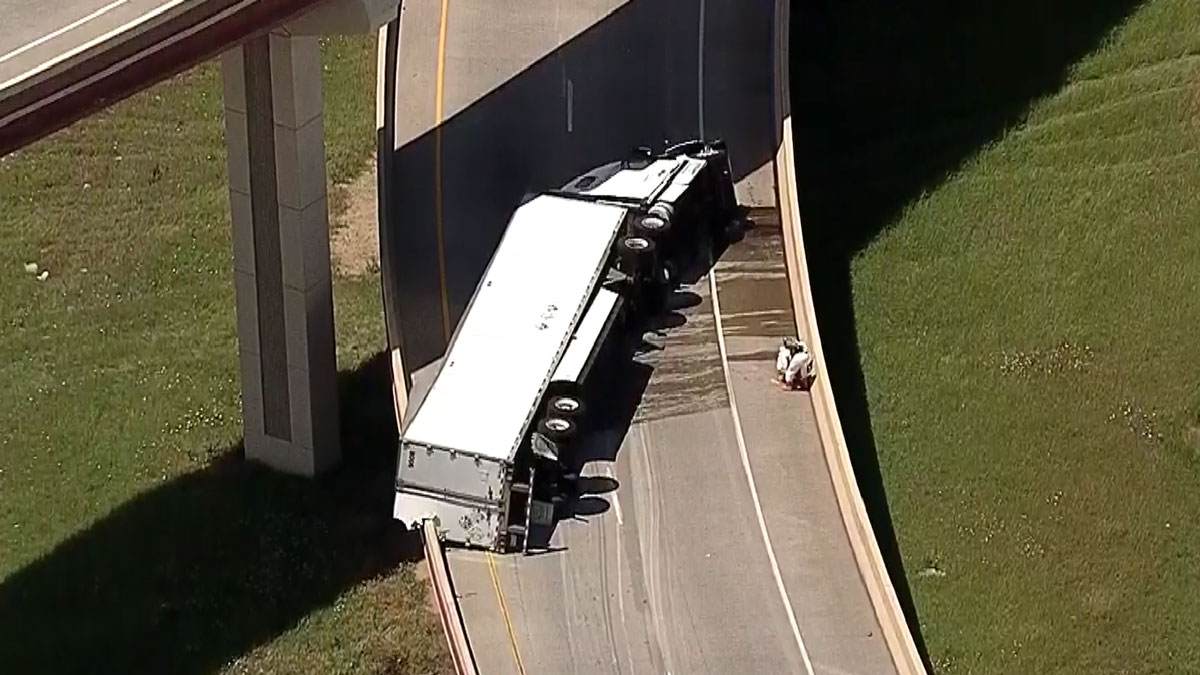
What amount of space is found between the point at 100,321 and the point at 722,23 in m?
17.3

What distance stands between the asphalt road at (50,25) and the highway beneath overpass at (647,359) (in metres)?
9.22

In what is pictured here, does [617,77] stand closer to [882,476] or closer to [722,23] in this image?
[722,23]

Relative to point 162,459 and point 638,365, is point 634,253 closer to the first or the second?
point 638,365

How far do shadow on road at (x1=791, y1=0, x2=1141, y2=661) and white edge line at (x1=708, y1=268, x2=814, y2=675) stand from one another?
292 cm

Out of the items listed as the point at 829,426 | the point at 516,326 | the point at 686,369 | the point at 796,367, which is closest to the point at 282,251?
the point at 516,326

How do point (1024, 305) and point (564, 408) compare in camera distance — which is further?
point (1024, 305)

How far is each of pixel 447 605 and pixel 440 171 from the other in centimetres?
1300

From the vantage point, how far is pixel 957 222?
139ft

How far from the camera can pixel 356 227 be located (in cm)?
4278

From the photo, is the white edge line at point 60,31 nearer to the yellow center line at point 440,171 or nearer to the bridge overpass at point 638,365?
the bridge overpass at point 638,365

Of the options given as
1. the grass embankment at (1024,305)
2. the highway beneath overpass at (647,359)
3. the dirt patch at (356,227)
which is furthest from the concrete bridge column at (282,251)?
the grass embankment at (1024,305)

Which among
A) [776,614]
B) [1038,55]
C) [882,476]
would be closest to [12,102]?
[776,614]

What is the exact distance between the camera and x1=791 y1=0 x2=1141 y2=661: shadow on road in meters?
42.4

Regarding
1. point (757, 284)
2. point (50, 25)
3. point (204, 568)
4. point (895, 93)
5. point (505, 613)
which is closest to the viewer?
point (50, 25)
